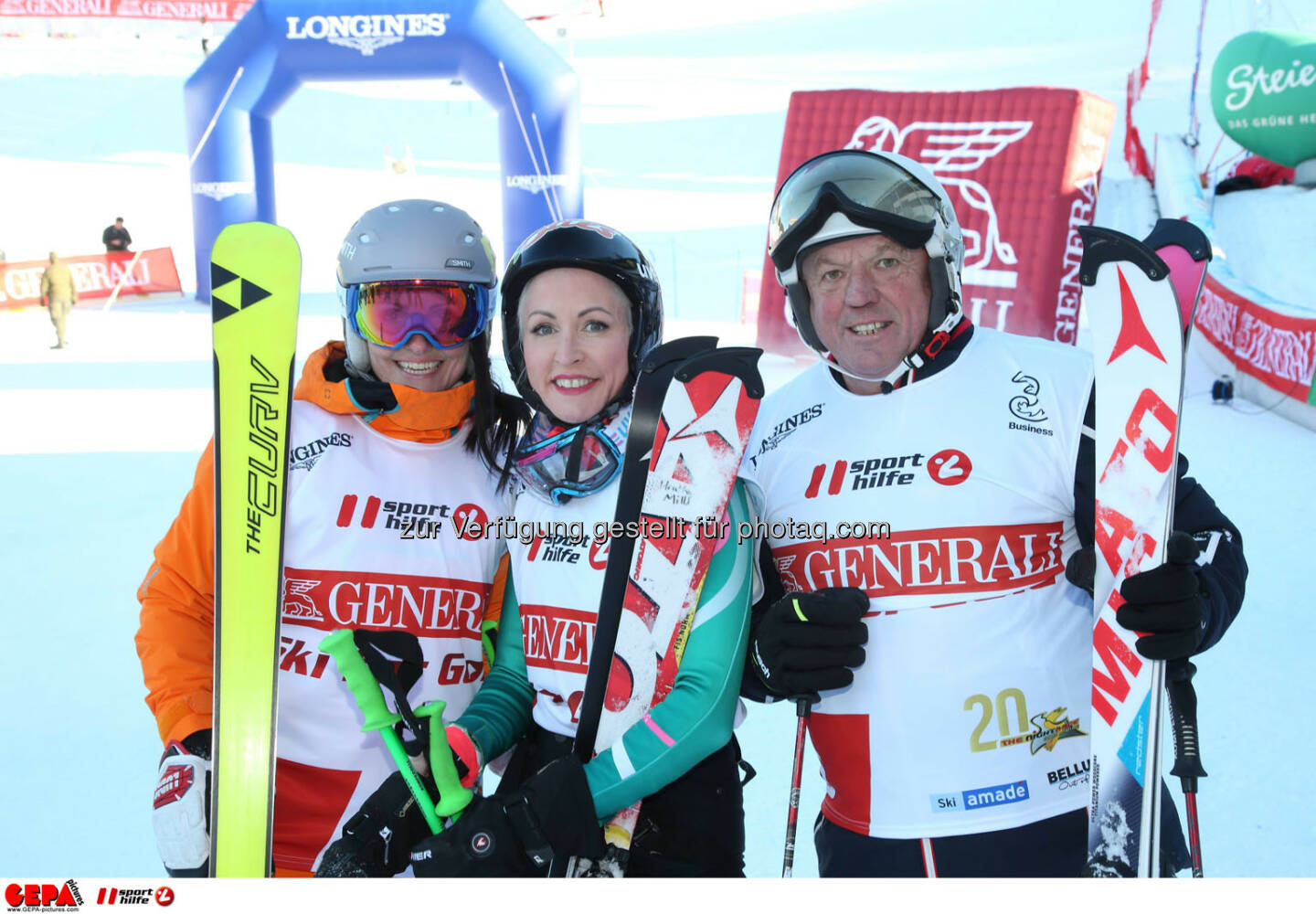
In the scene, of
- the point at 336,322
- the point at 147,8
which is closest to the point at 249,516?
the point at 336,322

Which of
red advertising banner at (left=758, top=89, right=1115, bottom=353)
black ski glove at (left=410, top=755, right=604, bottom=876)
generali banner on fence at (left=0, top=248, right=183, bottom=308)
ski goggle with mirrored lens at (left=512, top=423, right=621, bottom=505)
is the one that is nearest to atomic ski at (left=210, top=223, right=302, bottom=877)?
black ski glove at (left=410, top=755, right=604, bottom=876)

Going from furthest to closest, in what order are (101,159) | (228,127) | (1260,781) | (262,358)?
(101,159) < (228,127) < (1260,781) < (262,358)

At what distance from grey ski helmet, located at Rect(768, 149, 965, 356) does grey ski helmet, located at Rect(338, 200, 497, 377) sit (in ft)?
2.48

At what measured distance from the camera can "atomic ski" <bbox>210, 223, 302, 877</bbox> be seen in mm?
1984

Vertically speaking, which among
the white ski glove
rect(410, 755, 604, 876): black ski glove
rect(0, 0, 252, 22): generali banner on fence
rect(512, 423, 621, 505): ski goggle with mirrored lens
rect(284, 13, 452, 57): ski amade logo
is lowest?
the white ski glove

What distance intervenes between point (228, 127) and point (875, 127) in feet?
24.8

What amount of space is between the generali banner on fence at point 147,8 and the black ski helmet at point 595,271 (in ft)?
93.7

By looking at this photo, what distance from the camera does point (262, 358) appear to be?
2.22 m

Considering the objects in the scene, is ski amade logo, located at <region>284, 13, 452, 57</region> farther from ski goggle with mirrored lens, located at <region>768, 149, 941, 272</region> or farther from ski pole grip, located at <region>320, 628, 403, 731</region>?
ski pole grip, located at <region>320, 628, 403, 731</region>

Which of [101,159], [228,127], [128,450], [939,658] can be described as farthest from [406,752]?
[101,159]

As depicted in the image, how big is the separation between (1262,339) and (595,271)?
8.93 m

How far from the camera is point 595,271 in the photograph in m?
2.10

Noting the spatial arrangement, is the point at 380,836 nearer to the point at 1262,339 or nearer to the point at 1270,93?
the point at 1262,339
